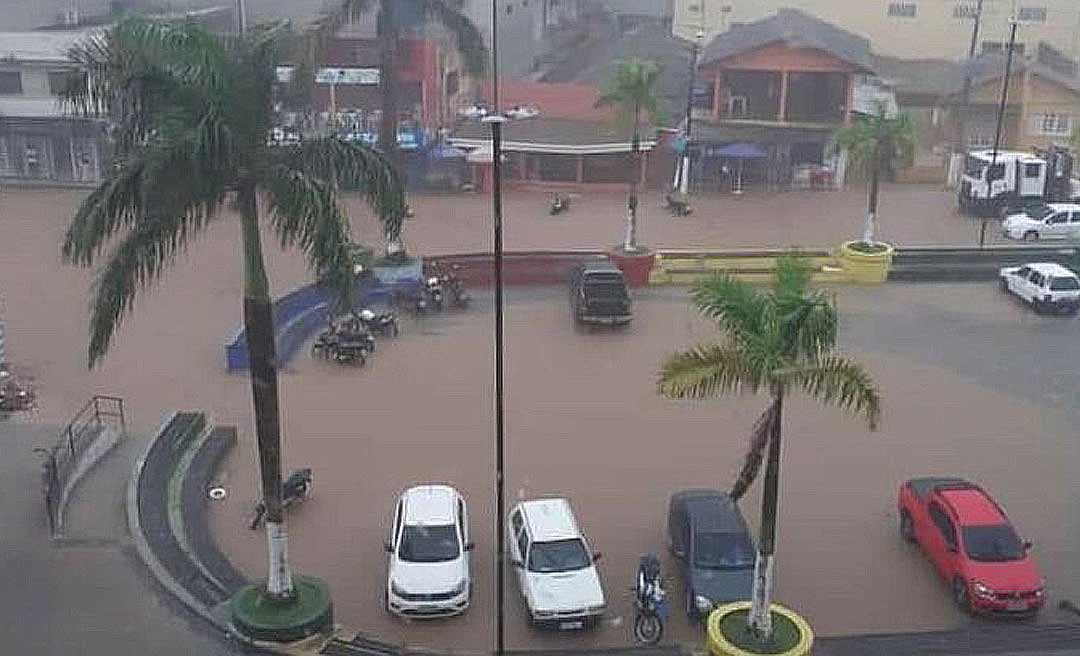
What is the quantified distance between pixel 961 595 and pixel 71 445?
41.2ft

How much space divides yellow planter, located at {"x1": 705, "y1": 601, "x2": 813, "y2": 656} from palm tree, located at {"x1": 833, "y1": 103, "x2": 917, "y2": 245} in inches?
713

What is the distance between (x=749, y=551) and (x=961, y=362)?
34.3ft

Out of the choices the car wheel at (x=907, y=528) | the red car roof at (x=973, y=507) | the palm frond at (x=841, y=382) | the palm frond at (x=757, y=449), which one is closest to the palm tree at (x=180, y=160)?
the palm frond at (x=757, y=449)

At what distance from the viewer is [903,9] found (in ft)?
167

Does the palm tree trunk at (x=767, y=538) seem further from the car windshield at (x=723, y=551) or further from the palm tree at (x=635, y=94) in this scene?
the palm tree at (x=635, y=94)

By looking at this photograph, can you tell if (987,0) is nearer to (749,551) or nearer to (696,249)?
(696,249)

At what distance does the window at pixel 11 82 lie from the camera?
123 ft

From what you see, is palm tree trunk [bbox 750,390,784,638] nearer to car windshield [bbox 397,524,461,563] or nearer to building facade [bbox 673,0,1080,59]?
car windshield [bbox 397,524,461,563]

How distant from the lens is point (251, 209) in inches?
500

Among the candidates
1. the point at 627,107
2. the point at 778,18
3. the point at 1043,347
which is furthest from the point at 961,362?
the point at 778,18

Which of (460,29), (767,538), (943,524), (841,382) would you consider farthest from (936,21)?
(841,382)

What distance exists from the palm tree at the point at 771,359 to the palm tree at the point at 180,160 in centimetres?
376

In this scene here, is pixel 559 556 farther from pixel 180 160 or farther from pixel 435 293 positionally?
pixel 435 293

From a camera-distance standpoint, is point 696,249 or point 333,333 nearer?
point 333,333
